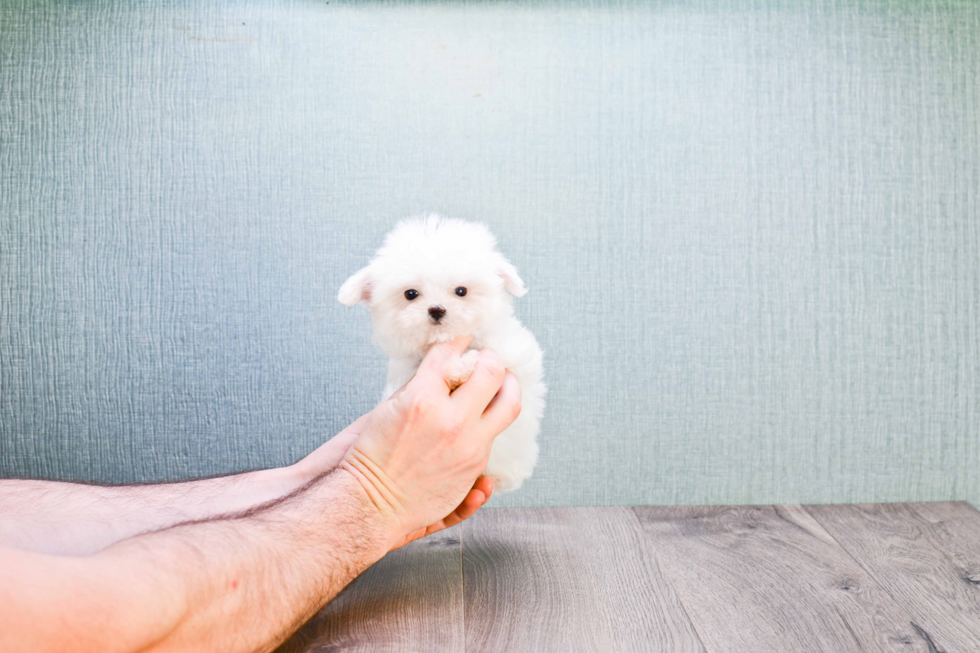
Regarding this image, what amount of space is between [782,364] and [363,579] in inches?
A: 35.0

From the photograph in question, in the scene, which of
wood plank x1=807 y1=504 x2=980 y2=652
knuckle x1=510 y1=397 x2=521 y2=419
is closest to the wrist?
knuckle x1=510 y1=397 x2=521 y2=419

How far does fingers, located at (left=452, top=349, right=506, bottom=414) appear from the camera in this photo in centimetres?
89

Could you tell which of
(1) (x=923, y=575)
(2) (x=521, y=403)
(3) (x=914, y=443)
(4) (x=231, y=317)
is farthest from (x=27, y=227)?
(3) (x=914, y=443)

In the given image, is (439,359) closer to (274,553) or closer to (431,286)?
(431,286)

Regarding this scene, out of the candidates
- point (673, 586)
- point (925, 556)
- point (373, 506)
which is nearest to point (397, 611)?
point (373, 506)

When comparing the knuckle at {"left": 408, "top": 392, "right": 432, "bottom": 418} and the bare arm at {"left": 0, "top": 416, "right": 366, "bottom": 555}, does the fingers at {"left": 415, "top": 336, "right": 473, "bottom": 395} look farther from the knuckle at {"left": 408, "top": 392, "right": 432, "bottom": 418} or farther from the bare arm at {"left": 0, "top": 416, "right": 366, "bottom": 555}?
the bare arm at {"left": 0, "top": 416, "right": 366, "bottom": 555}

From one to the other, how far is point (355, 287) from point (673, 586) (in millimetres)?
638

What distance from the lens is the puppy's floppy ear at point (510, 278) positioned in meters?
0.97

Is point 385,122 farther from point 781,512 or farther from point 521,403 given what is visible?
point 781,512

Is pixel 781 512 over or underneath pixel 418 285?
underneath

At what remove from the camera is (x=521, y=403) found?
0.99 metres

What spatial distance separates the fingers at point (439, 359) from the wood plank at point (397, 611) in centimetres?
30

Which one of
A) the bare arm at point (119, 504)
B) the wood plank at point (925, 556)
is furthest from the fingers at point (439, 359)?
the wood plank at point (925, 556)

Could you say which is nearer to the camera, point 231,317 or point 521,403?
point 521,403
